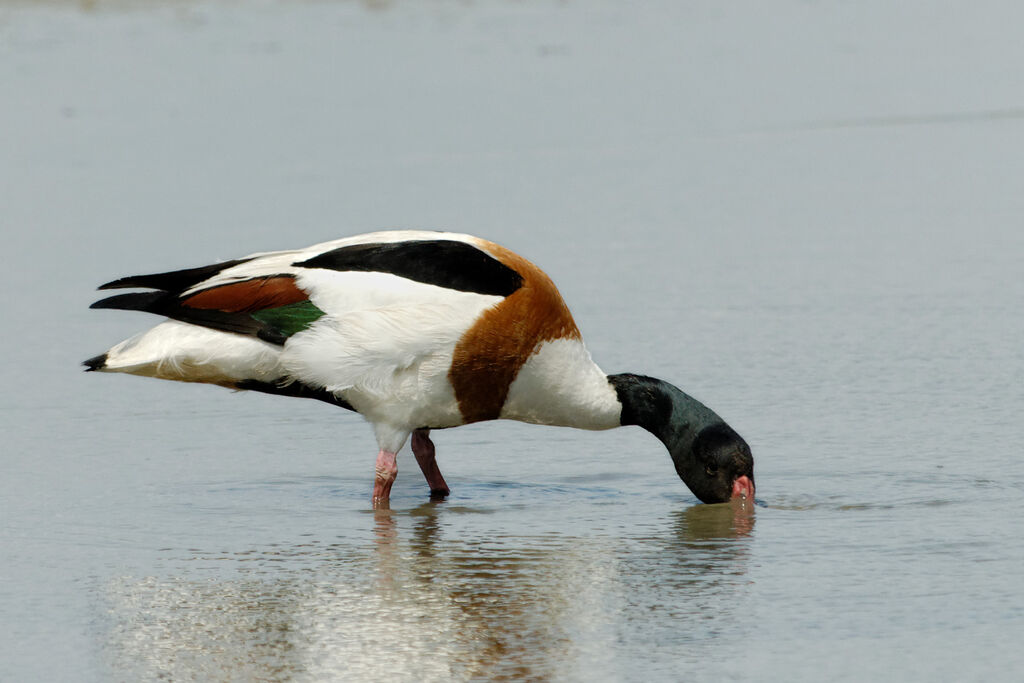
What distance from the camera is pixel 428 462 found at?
7.33 meters

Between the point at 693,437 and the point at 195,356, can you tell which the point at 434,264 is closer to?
the point at 195,356

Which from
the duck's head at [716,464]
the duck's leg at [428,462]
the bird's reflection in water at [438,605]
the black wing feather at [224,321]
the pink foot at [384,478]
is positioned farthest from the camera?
the duck's leg at [428,462]

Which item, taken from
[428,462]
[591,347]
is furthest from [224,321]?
[591,347]

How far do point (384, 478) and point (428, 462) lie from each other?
0.26 m

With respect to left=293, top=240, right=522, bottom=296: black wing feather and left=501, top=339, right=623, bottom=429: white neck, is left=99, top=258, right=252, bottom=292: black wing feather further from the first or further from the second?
left=501, top=339, right=623, bottom=429: white neck

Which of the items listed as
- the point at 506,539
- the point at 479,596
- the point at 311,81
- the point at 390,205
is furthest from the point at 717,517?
the point at 311,81

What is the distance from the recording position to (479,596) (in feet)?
18.8

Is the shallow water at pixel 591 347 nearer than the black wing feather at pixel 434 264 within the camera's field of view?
Yes

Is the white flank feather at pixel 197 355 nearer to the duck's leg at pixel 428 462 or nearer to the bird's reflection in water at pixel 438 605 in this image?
the duck's leg at pixel 428 462

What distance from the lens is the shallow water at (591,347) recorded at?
5406 mm

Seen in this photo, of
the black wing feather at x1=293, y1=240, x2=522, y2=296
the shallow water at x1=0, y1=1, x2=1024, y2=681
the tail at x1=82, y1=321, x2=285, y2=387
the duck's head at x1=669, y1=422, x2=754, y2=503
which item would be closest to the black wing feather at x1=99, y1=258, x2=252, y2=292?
the tail at x1=82, y1=321, x2=285, y2=387

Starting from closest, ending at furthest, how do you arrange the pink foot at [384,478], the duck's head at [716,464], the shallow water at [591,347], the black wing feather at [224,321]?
the shallow water at [591,347] → the duck's head at [716,464] → the black wing feather at [224,321] → the pink foot at [384,478]

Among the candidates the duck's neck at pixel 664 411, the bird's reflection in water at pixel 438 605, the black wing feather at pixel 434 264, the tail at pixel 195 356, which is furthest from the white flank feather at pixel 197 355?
the duck's neck at pixel 664 411

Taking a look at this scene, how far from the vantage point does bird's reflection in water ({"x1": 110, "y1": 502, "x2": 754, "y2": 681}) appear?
16.7 feet
